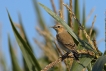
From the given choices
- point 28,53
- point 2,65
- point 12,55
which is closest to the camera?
point 28,53

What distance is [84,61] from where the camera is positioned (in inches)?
58.3

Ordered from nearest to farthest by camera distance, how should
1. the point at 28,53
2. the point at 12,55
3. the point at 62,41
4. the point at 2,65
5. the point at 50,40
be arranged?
the point at 28,53 < the point at 12,55 < the point at 50,40 < the point at 2,65 < the point at 62,41

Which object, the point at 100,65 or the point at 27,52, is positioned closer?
the point at 100,65

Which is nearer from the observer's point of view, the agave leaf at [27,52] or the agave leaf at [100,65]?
the agave leaf at [100,65]

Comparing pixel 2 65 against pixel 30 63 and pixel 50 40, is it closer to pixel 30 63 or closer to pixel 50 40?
pixel 50 40

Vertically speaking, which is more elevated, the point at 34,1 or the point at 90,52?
the point at 34,1

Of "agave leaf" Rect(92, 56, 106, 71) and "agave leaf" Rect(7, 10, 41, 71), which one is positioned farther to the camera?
"agave leaf" Rect(7, 10, 41, 71)

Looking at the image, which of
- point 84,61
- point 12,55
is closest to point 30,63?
point 12,55

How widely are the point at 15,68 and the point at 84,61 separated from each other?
0.83 metres

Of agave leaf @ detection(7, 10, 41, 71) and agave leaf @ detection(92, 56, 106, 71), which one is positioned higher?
agave leaf @ detection(7, 10, 41, 71)

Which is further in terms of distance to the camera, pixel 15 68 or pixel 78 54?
pixel 15 68

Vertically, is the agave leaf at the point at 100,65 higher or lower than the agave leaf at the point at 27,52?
lower

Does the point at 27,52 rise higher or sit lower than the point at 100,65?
higher

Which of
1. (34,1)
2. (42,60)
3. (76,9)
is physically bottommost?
(42,60)
